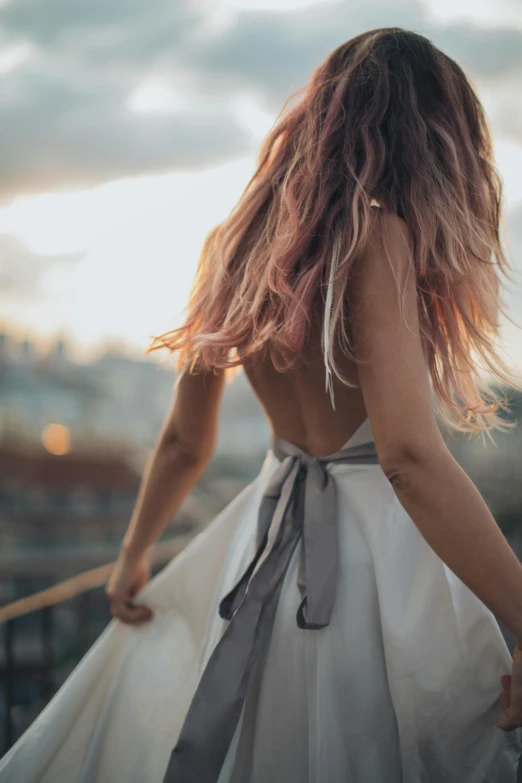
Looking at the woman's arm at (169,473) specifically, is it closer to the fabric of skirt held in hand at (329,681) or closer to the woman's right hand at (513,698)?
the fabric of skirt held in hand at (329,681)

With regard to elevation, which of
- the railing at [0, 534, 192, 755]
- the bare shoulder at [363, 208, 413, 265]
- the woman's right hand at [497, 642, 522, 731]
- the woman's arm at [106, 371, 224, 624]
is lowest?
the railing at [0, 534, 192, 755]

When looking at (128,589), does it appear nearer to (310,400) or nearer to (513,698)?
(310,400)

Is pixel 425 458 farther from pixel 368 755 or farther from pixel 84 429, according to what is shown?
pixel 84 429

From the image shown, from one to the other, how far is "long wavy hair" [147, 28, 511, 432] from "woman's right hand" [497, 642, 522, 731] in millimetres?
372

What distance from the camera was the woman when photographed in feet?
2.83

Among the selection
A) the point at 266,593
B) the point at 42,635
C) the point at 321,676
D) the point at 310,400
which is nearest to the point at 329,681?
the point at 321,676

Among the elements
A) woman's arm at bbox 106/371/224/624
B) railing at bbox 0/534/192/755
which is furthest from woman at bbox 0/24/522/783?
railing at bbox 0/534/192/755

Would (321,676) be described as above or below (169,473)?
below

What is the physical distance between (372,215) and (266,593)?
59 cm

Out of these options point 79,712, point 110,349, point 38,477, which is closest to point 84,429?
point 110,349

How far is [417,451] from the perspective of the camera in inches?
32.4

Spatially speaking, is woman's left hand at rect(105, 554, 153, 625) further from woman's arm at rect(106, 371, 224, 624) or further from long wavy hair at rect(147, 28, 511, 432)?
long wavy hair at rect(147, 28, 511, 432)

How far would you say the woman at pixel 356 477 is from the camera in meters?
0.86

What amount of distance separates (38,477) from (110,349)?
13.4 m
